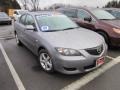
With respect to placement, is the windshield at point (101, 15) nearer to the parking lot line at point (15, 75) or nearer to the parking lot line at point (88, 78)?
the parking lot line at point (88, 78)

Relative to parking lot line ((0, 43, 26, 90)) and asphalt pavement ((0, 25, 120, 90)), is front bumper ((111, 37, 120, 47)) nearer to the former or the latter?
asphalt pavement ((0, 25, 120, 90))

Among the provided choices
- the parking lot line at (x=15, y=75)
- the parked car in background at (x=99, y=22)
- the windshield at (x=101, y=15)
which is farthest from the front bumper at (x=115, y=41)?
the parking lot line at (x=15, y=75)

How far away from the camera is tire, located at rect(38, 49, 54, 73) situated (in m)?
4.68

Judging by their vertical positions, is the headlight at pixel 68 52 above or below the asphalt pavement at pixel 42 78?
above

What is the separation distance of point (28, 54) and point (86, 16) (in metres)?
2.84

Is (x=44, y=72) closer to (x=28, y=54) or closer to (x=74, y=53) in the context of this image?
(x=74, y=53)

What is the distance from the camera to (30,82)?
4402 millimetres

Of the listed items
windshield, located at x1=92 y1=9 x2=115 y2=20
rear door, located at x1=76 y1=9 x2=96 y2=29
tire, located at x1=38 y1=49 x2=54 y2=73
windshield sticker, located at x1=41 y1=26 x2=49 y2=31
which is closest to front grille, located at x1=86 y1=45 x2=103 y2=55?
tire, located at x1=38 y1=49 x2=54 y2=73

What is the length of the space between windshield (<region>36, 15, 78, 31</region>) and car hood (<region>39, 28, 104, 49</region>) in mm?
296

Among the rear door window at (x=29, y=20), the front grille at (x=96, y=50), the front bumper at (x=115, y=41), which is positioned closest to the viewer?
the front grille at (x=96, y=50)

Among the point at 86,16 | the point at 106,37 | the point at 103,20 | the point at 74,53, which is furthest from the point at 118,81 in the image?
the point at 86,16

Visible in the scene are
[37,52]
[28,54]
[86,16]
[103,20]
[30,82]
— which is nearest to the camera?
[30,82]

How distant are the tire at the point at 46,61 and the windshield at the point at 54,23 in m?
0.77

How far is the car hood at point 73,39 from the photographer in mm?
4414
